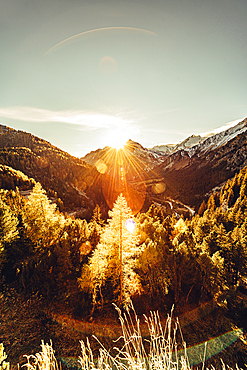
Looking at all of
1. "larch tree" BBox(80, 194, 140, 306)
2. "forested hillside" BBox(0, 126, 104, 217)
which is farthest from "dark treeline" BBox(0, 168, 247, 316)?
"forested hillside" BBox(0, 126, 104, 217)

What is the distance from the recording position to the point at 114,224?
1593cm

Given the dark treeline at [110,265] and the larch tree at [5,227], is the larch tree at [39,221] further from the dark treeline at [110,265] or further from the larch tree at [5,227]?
the larch tree at [5,227]

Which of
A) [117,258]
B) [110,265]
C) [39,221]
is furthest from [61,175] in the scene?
[117,258]

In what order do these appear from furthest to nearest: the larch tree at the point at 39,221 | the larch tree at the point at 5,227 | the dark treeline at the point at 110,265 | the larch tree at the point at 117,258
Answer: the larch tree at the point at 39,221, the larch tree at the point at 5,227, the dark treeline at the point at 110,265, the larch tree at the point at 117,258

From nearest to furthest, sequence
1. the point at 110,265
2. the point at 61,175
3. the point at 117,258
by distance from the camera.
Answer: the point at 117,258, the point at 110,265, the point at 61,175

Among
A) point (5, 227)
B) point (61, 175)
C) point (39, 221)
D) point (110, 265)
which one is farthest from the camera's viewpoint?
point (61, 175)

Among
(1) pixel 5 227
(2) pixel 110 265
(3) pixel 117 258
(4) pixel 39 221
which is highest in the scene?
(4) pixel 39 221

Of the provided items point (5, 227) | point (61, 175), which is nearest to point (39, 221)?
point (5, 227)

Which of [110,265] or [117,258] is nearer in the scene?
[117,258]

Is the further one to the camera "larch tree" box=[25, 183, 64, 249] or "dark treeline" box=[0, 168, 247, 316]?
"larch tree" box=[25, 183, 64, 249]

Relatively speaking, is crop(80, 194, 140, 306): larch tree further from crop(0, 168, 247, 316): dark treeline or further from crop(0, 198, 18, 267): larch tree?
crop(0, 198, 18, 267): larch tree

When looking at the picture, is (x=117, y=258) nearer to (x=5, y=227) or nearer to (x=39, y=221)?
A: (x=39, y=221)

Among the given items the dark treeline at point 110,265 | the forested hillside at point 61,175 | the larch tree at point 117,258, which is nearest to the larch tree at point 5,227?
the dark treeline at point 110,265

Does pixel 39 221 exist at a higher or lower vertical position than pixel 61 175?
lower
